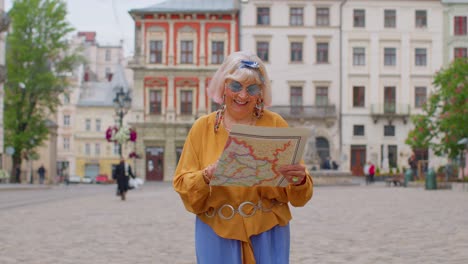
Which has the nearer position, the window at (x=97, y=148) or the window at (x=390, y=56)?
the window at (x=390, y=56)

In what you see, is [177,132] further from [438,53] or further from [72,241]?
[72,241]

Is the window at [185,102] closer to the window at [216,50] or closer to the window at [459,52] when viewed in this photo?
the window at [216,50]

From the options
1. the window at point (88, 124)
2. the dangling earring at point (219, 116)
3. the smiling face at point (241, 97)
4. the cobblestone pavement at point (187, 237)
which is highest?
the window at point (88, 124)

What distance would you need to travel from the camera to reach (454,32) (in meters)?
57.6

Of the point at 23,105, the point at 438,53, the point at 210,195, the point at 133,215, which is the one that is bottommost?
the point at 133,215

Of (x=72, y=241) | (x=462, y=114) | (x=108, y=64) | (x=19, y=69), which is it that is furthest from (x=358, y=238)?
(x=108, y=64)

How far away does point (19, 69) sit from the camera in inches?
1919

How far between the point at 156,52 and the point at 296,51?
10.5 meters

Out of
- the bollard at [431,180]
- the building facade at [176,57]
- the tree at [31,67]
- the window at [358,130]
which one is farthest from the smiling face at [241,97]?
the window at [358,130]

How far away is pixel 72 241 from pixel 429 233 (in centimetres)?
539

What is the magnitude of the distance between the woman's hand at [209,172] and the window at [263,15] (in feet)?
179

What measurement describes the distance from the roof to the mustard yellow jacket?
53973mm

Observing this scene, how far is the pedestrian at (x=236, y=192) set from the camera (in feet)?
12.3

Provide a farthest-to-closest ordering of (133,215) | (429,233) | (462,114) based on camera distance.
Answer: (462,114)
(133,215)
(429,233)
